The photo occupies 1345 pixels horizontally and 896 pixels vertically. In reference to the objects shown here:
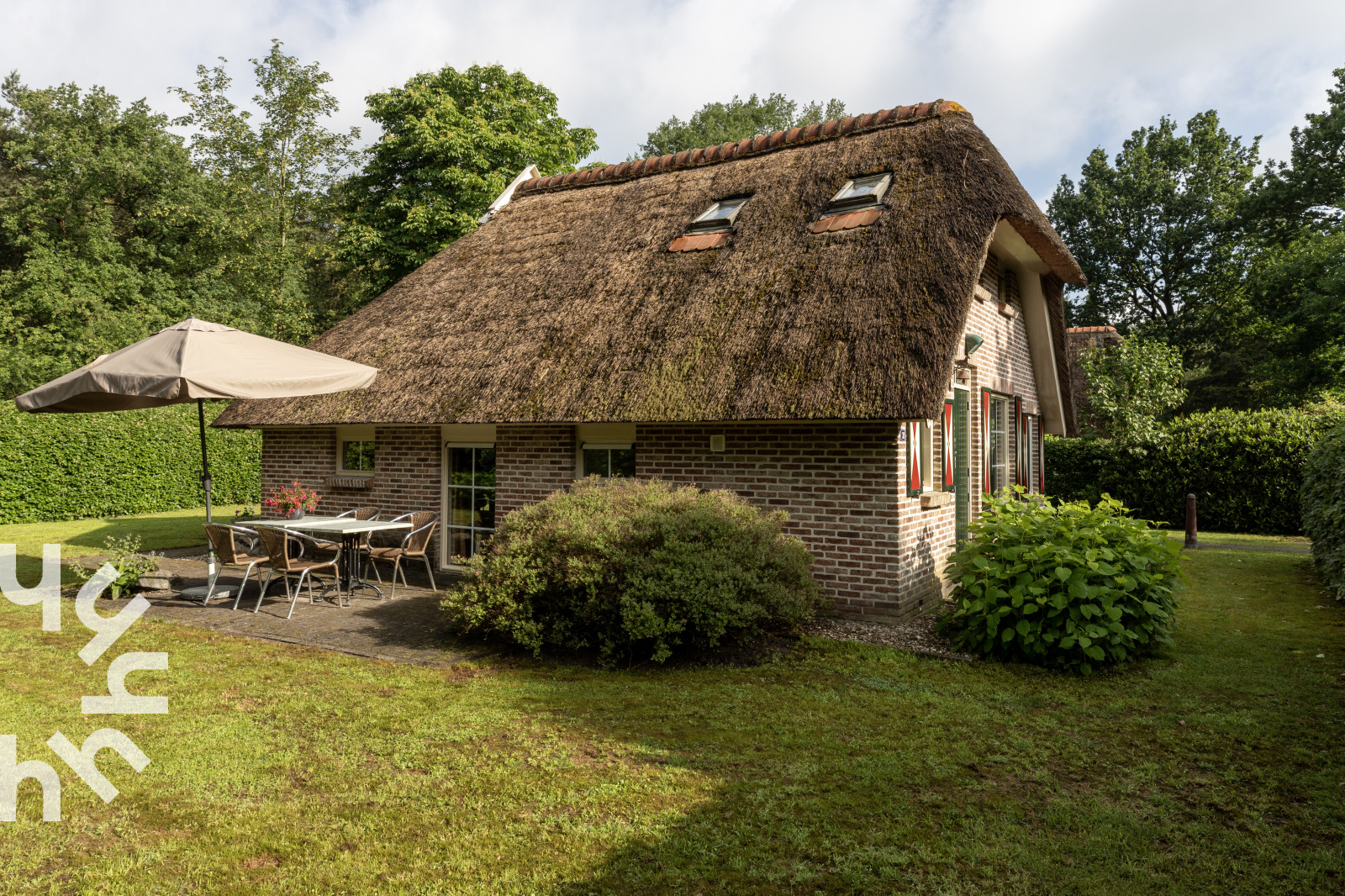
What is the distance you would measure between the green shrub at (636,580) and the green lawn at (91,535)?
251 inches

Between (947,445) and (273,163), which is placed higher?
(273,163)

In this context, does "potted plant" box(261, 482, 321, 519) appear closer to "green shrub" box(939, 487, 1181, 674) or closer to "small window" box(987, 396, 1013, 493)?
"green shrub" box(939, 487, 1181, 674)

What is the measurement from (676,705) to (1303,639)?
575cm

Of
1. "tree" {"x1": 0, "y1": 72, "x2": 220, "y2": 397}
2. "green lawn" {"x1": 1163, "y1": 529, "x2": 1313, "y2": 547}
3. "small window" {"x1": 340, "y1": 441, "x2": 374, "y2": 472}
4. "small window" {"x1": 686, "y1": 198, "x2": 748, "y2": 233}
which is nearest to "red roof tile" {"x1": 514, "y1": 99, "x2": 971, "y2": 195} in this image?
"small window" {"x1": 686, "y1": 198, "x2": 748, "y2": 233}

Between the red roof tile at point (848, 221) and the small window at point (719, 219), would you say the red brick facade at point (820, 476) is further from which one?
the small window at point (719, 219)

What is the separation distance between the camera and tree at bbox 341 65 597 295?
722 inches

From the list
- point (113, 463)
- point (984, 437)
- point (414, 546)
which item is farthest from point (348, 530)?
point (113, 463)

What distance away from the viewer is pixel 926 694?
5078 millimetres

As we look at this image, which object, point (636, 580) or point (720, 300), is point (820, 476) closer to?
point (720, 300)

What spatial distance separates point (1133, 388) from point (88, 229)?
30197 millimetres

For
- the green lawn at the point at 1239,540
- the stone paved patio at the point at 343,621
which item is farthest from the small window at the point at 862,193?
the green lawn at the point at 1239,540

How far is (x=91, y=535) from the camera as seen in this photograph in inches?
543

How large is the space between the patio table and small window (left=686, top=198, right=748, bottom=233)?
5.11m

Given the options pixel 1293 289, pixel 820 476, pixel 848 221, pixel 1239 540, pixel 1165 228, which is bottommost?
pixel 1239 540
